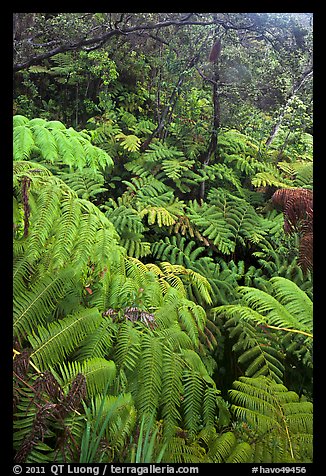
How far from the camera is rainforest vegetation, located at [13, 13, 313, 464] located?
1.01 metres

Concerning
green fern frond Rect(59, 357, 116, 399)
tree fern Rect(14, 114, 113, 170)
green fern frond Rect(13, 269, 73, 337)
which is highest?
tree fern Rect(14, 114, 113, 170)

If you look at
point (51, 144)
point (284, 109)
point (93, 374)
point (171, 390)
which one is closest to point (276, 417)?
point (171, 390)

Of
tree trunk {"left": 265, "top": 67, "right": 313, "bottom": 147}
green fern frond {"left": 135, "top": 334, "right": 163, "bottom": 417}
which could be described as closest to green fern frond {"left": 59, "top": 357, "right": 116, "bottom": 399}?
Result: green fern frond {"left": 135, "top": 334, "right": 163, "bottom": 417}

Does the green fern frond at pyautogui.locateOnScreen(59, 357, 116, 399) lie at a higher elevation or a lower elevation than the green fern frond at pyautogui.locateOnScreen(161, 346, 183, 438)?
higher

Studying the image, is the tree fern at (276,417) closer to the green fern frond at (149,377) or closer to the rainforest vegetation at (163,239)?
the rainforest vegetation at (163,239)

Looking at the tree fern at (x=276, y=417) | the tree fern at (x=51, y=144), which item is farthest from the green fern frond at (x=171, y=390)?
the tree fern at (x=51, y=144)

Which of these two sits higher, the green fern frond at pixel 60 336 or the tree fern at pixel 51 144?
the tree fern at pixel 51 144

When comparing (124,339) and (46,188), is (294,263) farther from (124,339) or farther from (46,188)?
(46,188)

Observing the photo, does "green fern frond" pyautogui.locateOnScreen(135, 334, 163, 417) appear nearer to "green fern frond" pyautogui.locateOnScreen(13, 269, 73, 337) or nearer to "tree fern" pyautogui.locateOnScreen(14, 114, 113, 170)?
"green fern frond" pyautogui.locateOnScreen(13, 269, 73, 337)

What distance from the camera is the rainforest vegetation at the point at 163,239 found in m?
1.01

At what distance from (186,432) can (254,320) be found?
0.62m

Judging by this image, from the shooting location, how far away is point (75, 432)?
3.00 ft
